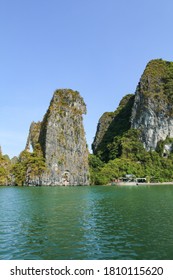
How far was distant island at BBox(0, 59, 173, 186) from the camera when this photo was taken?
117 meters

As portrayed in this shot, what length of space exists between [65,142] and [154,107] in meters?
53.3

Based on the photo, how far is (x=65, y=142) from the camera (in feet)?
406

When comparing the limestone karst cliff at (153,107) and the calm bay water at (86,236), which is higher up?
the limestone karst cliff at (153,107)

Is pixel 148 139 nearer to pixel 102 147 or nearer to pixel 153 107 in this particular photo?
pixel 153 107

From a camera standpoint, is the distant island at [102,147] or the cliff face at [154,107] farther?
the cliff face at [154,107]

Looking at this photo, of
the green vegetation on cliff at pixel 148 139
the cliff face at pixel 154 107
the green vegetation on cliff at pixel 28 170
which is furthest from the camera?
the cliff face at pixel 154 107

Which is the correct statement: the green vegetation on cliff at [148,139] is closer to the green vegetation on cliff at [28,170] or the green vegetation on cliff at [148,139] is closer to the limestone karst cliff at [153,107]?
the limestone karst cliff at [153,107]

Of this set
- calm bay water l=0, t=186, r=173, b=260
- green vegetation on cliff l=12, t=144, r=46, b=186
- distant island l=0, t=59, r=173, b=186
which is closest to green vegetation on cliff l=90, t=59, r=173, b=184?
distant island l=0, t=59, r=173, b=186

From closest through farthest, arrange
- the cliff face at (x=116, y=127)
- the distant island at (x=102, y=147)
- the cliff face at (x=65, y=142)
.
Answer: the distant island at (x=102, y=147) → the cliff face at (x=65, y=142) → the cliff face at (x=116, y=127)

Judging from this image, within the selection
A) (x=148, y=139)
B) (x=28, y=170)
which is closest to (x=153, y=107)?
(x=148, y=139)

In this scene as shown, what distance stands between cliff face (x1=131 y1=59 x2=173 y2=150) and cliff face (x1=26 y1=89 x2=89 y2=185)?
36069 millimetres

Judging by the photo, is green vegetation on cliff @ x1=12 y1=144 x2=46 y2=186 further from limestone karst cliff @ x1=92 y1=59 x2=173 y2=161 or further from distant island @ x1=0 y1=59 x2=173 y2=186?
limestone karst cliff @ x1=92 y1=59 x2=173 y2=161

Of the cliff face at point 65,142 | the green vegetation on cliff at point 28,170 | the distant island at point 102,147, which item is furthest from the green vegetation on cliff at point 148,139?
the green vegetation on cliff at point 28,170

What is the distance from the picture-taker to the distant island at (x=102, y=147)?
4596 inches
